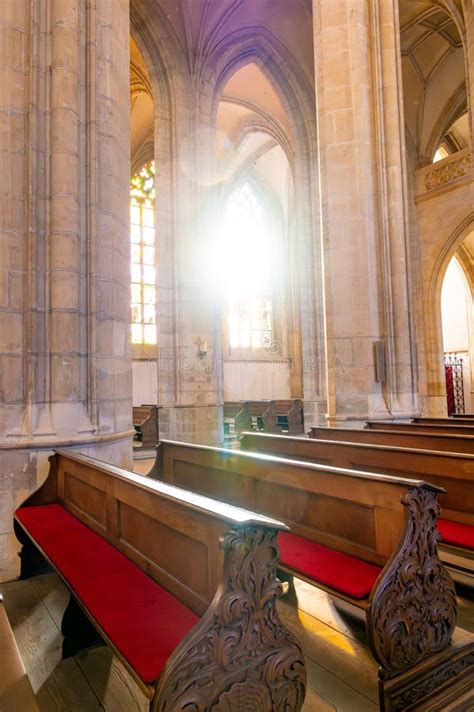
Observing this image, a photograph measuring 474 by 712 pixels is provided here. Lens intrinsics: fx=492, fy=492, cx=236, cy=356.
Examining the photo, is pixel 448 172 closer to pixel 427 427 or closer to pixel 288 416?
pixel 288 416

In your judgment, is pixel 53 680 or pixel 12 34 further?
pixel 12 34

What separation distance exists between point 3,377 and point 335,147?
17.0 ft

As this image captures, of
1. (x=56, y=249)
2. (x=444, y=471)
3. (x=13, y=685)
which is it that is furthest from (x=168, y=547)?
(x=56, y=249)

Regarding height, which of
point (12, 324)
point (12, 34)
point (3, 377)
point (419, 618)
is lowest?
point (419, 618)

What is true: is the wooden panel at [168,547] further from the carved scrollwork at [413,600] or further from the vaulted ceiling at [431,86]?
the vaulted ceiling at [431,86]

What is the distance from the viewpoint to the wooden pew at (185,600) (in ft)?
4.93

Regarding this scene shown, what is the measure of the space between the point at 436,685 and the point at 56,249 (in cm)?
381

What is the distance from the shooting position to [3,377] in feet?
12.6

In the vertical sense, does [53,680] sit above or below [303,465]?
below

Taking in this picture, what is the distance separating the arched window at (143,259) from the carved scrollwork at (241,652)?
48.0ft

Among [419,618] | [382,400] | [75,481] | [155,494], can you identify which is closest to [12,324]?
[75,481]

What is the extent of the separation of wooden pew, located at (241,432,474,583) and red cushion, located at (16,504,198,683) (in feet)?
4.86

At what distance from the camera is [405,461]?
340cm

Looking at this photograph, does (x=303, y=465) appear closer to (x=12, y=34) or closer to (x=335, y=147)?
(x=12, y=34)
